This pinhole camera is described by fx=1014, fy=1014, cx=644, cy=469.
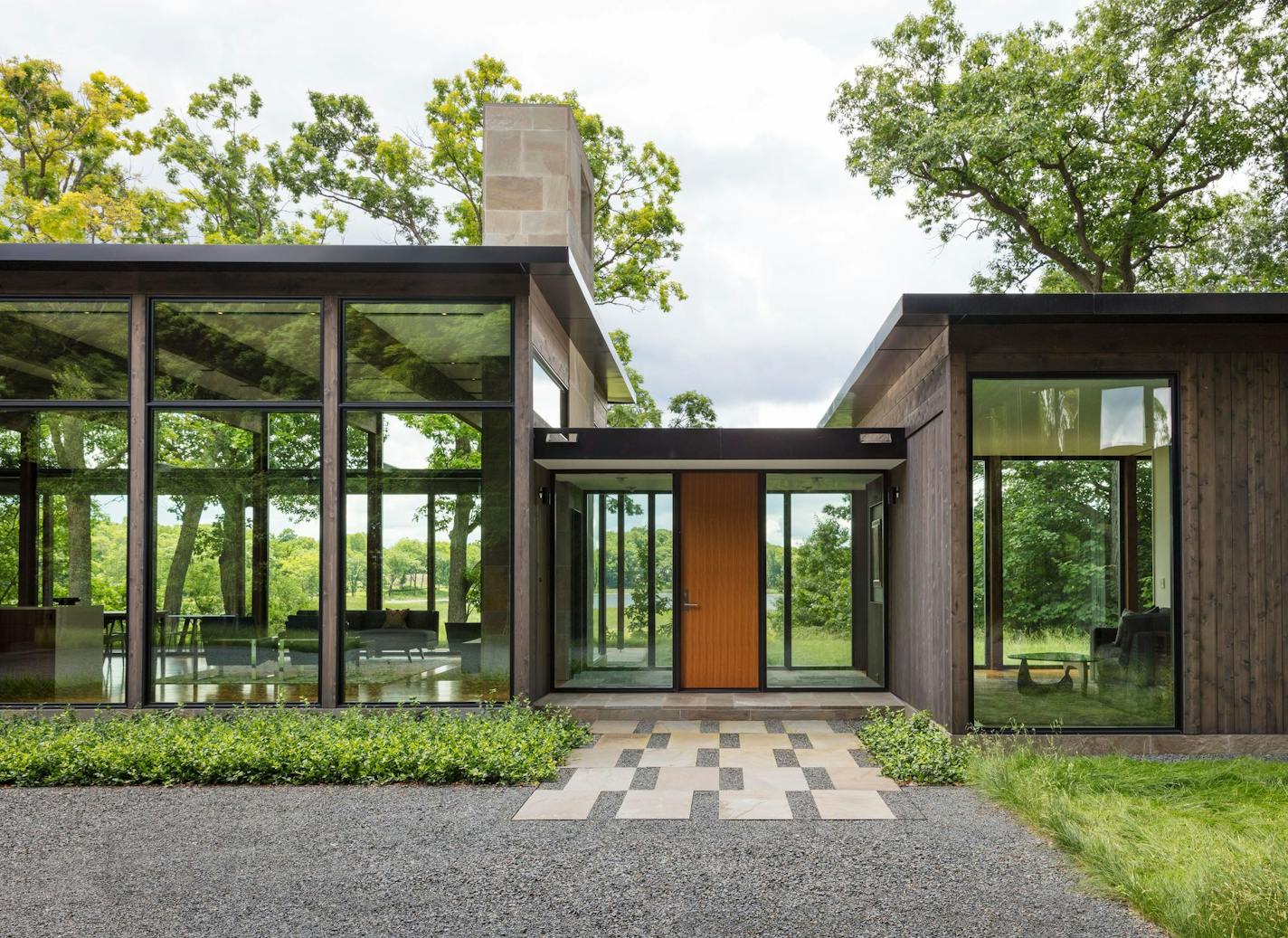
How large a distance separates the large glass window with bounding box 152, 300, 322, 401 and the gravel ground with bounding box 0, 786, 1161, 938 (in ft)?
11.6

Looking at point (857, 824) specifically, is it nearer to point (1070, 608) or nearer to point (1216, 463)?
point (1070, 608)

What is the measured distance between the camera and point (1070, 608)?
7613 millimetres

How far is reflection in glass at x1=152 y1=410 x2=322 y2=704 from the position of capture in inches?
328

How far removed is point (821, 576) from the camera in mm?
10359

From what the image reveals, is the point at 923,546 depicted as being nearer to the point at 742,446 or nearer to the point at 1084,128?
the point at 742,446

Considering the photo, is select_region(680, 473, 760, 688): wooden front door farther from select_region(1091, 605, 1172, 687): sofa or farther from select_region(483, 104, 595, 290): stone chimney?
select_region(1091, 605, 1172, 687): sofa

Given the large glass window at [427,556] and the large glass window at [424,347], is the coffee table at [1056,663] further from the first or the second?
the large glass window at [424,347]

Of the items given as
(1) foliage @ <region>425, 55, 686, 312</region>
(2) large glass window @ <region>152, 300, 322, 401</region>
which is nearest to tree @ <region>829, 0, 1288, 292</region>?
(1) foliage @ <region>425, 55, 686, 312</region>

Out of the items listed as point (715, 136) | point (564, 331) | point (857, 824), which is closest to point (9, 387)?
point (564, 331)

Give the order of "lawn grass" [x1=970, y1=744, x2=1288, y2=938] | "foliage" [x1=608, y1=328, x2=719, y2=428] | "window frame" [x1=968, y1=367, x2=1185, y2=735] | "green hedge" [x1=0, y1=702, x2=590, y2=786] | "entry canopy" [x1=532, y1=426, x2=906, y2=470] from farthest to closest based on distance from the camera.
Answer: "foliage" [x1=608, y1=328, x2=719, y2=428], "entry canopy" [x1=532, y1=426, x2=906, y2=470], "window frame" [x1=968, y1=367, x2=1185, y2=735], "green hedge" [x1=0, y1=702, x2=590, y2=786], "lawn grass" [x1=970, y1=744, x2=1288, y2=938]

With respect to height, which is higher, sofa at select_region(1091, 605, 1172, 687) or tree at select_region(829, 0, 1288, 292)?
tree at select_region(829, 0, 1288, 292)

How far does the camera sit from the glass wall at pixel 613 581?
10102 millimetres

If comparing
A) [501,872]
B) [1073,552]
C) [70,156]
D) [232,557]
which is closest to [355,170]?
[70,156]

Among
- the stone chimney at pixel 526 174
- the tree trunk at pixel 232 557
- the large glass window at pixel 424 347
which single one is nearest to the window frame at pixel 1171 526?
the large glass window at pixel 424 347
